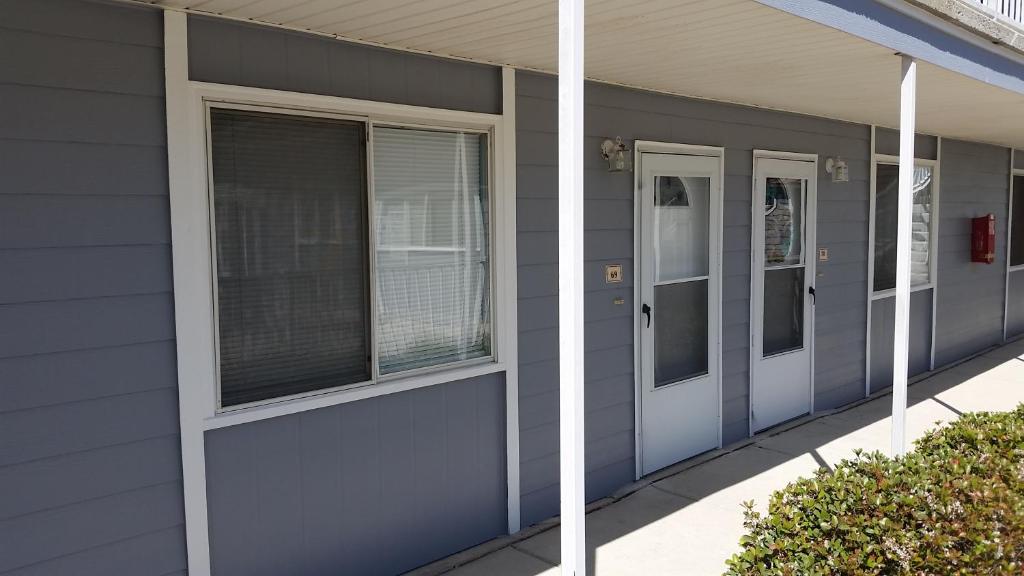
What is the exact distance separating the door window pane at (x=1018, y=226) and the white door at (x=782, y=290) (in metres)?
5.10

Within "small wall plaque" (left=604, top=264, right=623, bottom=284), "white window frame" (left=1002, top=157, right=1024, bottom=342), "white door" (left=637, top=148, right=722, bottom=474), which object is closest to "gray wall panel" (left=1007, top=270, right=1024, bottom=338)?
"white window frame" (left=1002, top=157, right=1024, bottom=342)

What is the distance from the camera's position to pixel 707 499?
453 centimetres

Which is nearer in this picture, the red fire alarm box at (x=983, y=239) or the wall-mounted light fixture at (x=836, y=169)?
the wall-mounted light fixture at (x=836, y=169)

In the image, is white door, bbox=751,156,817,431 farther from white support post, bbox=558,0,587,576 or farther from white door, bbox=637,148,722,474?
white support post, bbox=558,0,587,576

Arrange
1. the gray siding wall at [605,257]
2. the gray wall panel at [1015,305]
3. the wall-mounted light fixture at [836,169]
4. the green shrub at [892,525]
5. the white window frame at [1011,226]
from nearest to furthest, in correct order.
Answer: the green shrub at [892,525] → the gray siding wall at [605,257] → the wall-mounted light fixture at [836,169] → the white window frame at [1011,226] → the gray wall panel at [1015,305]

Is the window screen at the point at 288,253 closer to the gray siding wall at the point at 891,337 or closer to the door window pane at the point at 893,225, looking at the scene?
the gray siding wall at the point at 891,337

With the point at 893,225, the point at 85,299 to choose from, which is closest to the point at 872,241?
the point at 893,225

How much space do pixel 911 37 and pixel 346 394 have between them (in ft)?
9.95

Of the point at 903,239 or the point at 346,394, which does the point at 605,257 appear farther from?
the point at 346,394

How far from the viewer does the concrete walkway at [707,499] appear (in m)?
3.75

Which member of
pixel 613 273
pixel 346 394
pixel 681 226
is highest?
pixel 681 226

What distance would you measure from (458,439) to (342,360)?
745mm

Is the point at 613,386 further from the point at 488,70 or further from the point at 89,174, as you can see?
the point at 89,174

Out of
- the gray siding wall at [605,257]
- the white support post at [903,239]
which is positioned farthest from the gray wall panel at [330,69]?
the white support post at [903,239]
